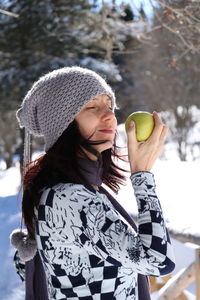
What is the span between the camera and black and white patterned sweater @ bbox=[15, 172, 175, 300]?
47.7 inches

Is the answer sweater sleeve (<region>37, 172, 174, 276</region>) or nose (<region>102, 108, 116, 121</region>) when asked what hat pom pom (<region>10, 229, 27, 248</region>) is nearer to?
sweater sleeve (<region>37, 172, 174, 276</region>)

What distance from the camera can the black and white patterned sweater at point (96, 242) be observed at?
121 centimetres

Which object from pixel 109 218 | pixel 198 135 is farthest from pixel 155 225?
pixel 198 135

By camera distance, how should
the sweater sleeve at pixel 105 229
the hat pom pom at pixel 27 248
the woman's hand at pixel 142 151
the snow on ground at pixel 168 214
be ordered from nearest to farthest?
1. the sweater sleeve at pixel 105 229
2. the woman's hand at pixel 142 151
3. the hat pom pom at pixel 27 248
4. the snow on ground at pixel 168 214

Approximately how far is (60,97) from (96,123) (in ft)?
0.45

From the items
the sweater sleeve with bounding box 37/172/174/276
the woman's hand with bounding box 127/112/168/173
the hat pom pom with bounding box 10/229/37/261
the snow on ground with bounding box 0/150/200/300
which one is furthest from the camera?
the snow on ground with bounding box 0/150/200/300

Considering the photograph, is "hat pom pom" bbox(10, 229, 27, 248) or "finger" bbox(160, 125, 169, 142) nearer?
"finger" bbox(160, 125, 169, 142)

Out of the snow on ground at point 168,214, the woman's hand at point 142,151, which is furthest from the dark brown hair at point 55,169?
the snow on ground at point 168,214

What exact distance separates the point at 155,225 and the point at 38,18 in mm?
9448

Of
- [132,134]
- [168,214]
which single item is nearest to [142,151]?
[132,134]

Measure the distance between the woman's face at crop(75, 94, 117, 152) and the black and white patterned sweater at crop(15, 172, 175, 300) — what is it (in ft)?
0.56

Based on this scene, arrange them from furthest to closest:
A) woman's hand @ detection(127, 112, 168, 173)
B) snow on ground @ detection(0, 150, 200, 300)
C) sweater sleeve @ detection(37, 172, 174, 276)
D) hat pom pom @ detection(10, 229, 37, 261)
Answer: snow on ground @ detection(0, 150, 200, 300) < hat pom pom @ detection(10, 229, 37, 261) < woman's hand @ detection(127, 112, 168, 173) < sweater sleeve @ detection(37, 172, 174, 276)

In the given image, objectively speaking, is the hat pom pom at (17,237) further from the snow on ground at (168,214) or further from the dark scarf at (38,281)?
the snow on ground at (168,214)

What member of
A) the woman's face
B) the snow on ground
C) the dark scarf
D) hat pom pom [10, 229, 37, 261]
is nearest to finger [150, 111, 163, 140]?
the woman's face
